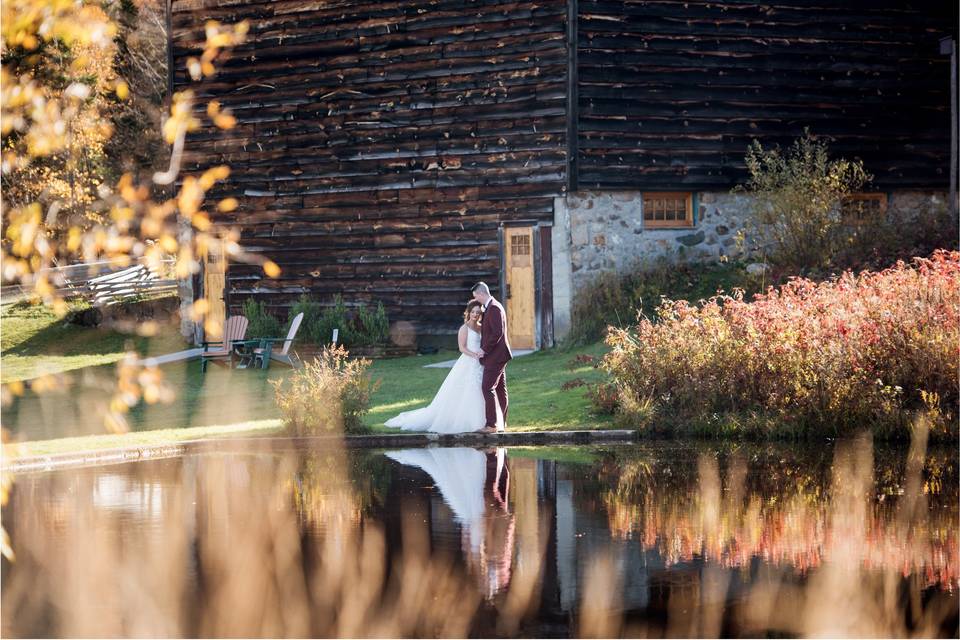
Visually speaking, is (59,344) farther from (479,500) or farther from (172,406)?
(479,500)

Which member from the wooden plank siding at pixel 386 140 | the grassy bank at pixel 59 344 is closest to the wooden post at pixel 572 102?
the wooden plank siding at pixel 386 140

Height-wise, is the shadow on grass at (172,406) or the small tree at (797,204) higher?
the small tree at (797,204)

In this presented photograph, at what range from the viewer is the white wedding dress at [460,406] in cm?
1579

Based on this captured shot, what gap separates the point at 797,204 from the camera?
2261 cm

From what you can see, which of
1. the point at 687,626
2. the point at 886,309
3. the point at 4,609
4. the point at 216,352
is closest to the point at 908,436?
the point at 886,309

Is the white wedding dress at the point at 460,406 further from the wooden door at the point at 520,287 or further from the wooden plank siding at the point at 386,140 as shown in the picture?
the wooden plank siding at the point at 386,140

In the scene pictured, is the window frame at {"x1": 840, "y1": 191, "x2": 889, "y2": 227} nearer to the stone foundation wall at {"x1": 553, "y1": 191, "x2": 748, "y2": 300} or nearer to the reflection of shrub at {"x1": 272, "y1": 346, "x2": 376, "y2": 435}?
the stone foundation wall at {"x1": 553, "y1": 191, "x2": 748, "y2": 300}

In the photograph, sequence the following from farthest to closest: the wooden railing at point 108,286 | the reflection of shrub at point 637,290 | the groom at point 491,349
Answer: the wooden railing at point 108,286
the reflection of shrub at point 637,290
the groom at point 491,349

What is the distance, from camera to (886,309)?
581 inches

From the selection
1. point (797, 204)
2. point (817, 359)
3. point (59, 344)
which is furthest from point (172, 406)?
point (59, 344)

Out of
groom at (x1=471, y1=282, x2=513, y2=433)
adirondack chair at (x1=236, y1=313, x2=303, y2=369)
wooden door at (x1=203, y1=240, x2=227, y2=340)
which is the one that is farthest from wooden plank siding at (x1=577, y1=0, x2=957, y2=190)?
wooden door at (x1=203, y1=240, x2=227, y2=340)

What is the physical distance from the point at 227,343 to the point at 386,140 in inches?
197

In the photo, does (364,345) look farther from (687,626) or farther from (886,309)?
(687,626)

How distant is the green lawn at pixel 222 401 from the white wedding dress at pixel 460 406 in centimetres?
47
